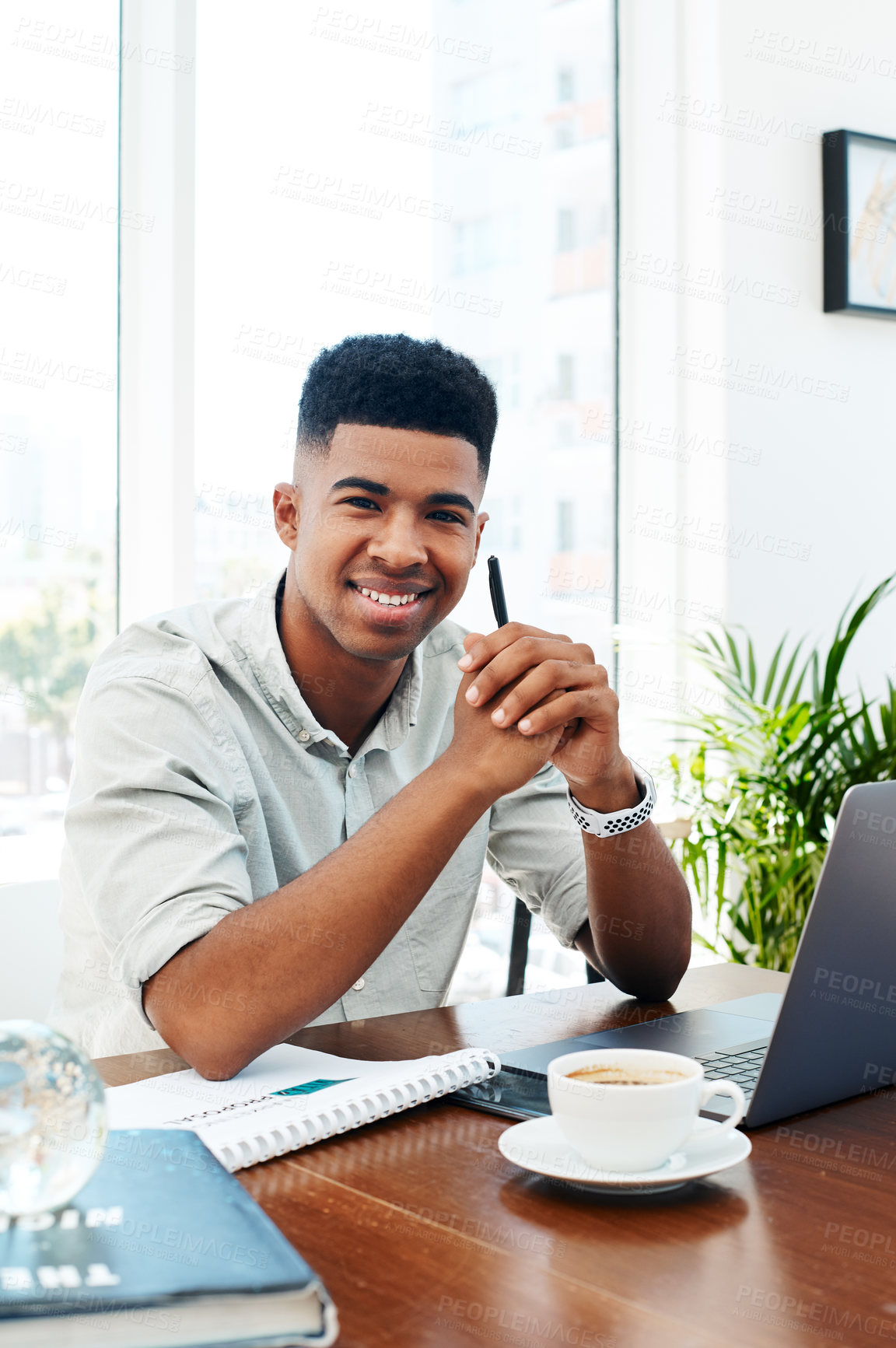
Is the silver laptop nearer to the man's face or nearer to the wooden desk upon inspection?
the wooden desk

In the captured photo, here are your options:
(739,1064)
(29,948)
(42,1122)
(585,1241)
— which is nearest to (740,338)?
(29,948)

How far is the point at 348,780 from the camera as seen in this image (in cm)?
140

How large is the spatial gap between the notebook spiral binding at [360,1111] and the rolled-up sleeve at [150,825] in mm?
235

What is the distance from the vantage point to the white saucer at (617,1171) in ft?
2.34

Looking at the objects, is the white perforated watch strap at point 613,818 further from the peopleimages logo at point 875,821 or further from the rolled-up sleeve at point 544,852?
the peopleimages logo at point 875,821

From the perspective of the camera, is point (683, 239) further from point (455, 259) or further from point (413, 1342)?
point (413, 1342)

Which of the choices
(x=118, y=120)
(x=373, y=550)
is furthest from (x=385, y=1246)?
(x=118, y=120)

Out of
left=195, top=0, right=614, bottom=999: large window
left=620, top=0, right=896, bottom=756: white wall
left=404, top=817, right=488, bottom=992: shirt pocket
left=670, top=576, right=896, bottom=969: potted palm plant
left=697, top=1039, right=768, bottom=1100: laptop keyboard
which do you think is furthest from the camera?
left=620, top=0, right=896, bottom=756: white wall

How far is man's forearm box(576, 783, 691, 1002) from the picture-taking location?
4.27ft

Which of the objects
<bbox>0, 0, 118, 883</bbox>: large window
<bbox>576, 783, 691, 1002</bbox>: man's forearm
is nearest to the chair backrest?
<bbox>0, 0, 118, 883</bbox>: large window

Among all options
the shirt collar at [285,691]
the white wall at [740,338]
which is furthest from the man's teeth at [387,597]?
the white wall at [740,338]

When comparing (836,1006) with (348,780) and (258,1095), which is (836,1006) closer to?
(258,1095)

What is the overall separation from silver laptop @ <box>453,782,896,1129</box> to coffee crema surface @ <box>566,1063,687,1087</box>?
3.6 inches

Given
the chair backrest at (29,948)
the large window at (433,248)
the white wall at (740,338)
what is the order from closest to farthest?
the chair backrest at (29,948)
the large window at (433,248)
the white wall at (740,338)
